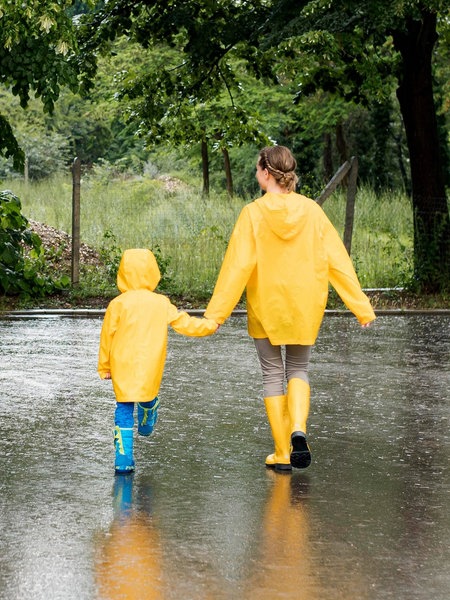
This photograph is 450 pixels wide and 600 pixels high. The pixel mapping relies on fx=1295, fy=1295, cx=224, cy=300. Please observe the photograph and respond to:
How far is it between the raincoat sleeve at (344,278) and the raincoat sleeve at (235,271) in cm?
45

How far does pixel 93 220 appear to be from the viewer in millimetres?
26828

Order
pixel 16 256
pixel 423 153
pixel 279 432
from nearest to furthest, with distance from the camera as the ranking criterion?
pixel 279 432, pixel 16 256, pixel 423 153

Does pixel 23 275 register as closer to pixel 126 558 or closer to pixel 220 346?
pixel 220 346

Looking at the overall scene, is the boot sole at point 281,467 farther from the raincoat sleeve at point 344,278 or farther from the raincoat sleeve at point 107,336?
the raincoat sleeve at point 107,336

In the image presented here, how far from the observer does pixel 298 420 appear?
7023 millimetres

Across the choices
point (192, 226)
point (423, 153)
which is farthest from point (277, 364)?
point (192, 226)

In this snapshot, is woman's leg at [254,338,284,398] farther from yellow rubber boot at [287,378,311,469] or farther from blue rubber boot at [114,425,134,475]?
blue rubber boot at [114,425,134,475]

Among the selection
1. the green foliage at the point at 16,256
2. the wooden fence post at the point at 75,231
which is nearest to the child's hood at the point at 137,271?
the green foliage at the point at 16,256

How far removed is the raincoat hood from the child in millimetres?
627

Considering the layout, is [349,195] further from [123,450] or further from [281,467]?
[123,450]

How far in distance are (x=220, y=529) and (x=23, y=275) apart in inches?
509

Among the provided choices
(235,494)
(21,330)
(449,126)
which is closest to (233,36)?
(21,330)

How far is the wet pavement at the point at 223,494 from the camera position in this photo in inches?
191

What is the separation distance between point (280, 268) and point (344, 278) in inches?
15.4
